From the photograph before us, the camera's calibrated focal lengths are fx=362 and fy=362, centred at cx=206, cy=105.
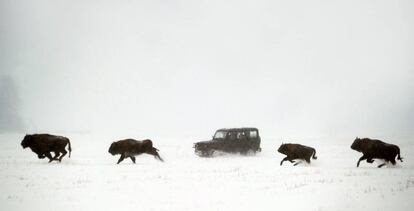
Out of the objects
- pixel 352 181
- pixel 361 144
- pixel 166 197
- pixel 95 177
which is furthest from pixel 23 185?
pixel 361 144

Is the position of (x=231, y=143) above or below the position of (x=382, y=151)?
below

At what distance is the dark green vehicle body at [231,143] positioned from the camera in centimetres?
2561

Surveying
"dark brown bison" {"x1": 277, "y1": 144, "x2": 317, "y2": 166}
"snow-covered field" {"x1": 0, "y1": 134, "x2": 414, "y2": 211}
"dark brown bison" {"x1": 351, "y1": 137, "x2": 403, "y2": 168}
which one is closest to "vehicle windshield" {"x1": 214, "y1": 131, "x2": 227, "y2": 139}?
"dark brown bison" {"x1": 277, "y1": 144, "x2": 317, "y2": 166}

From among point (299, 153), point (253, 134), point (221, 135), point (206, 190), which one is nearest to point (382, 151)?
point (299, 153)

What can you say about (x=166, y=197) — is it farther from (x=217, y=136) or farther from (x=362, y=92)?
(x=362, y=92)

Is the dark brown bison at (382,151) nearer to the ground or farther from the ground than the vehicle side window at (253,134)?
farther from the ground

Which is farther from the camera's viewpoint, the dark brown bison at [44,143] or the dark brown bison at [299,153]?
the dark brown bison at [44,143]

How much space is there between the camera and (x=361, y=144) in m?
19.4

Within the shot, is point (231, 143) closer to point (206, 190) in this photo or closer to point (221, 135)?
point (221, 135)

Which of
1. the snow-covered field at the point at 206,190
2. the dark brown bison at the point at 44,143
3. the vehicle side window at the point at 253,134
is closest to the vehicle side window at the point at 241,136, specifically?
the vehicle side window at the point at 253,134

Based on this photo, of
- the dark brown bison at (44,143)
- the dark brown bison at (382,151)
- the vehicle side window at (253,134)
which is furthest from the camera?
the vehicle side window at (253,134)

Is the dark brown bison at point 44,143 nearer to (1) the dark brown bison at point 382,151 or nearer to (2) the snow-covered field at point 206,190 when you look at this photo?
(2) the snow-covered field at point 206,190

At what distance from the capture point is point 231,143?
26797mm

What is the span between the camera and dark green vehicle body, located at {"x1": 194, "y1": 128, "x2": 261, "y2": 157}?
2561cm
